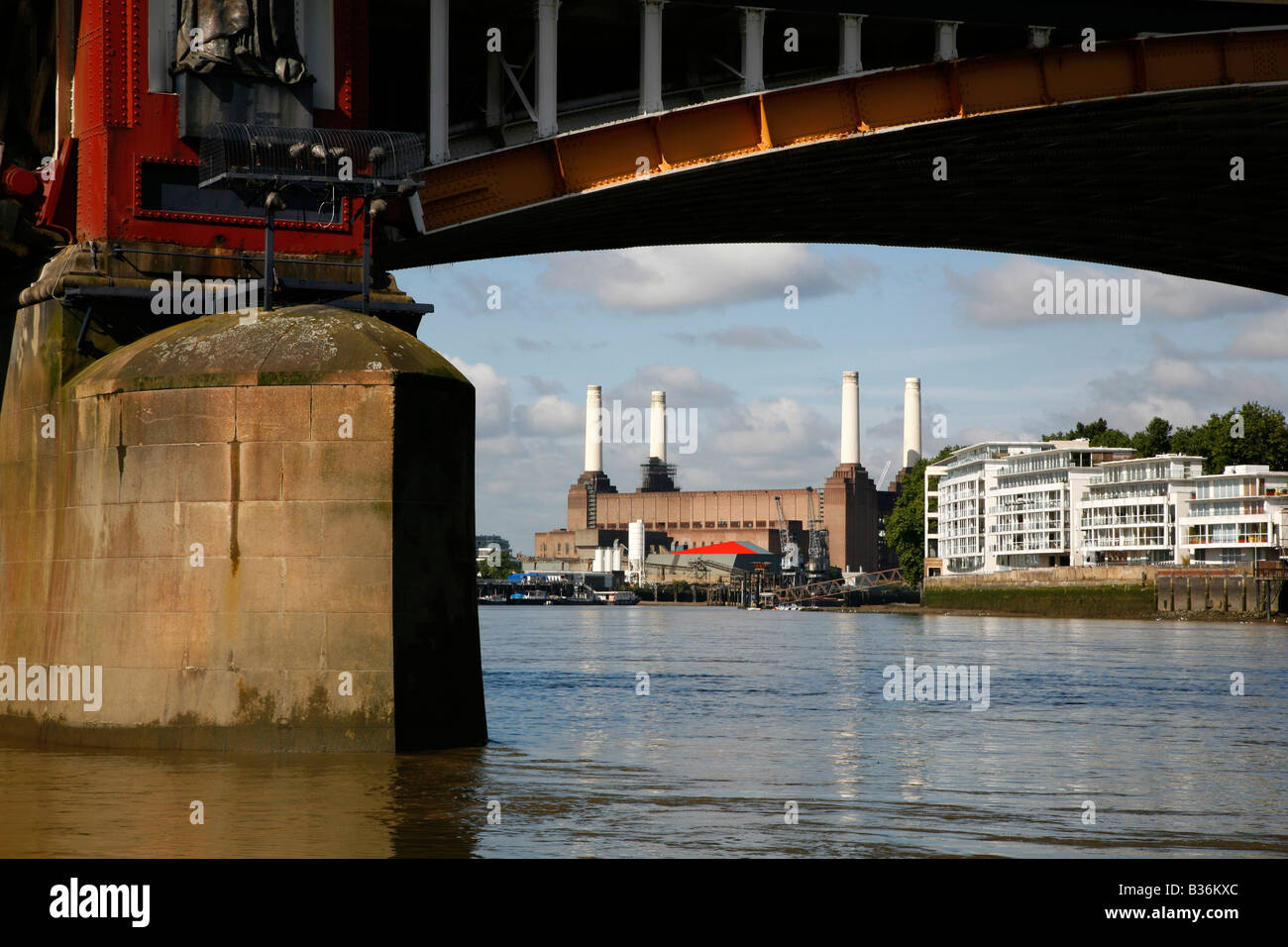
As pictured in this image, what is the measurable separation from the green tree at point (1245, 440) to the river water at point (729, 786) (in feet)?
313

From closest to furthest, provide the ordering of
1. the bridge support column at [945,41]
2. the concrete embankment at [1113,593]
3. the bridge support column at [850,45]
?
the bridge support column at [850,45] → the bridge support column at [945,41] → the concrete embankment at [1113,593]

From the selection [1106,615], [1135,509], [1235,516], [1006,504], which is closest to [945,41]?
[1106,615]

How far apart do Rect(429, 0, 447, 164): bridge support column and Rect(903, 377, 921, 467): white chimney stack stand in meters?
168

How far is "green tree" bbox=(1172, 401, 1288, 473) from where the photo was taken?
12825 centimetres

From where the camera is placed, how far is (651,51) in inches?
1134

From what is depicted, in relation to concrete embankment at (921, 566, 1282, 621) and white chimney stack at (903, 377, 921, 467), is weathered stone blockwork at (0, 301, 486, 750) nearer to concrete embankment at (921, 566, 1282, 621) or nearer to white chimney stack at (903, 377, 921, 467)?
concrete embankment at (921, 566, 1282, 621)

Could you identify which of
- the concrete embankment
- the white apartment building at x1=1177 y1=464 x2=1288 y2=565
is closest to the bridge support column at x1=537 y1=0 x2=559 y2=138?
the concrete embankment

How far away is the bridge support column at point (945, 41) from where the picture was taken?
30.0 meters

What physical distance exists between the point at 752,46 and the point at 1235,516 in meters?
102

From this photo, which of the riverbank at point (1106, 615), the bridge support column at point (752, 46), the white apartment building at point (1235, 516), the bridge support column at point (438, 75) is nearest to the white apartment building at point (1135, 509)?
the white apartment building at point (1235, 516)

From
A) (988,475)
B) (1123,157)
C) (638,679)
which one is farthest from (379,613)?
(988,475)

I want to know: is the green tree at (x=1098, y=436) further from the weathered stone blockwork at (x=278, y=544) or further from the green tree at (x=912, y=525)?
the weathered stone blockwork at (x=278, y=544)

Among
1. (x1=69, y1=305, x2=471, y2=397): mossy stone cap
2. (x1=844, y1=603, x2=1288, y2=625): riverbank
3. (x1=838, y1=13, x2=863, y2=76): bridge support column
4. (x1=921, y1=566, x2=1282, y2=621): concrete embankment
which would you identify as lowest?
(x1=844, y1=603, x2=1288, y2=625): riverbank
